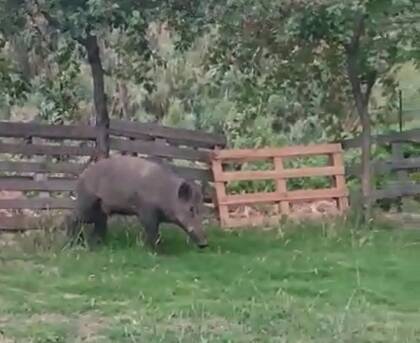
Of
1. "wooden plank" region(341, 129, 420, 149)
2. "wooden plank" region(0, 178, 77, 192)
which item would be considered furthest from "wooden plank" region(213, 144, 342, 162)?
"wooden plank" region(0, 178, 77, 192)

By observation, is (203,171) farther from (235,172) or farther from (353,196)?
(353,196)

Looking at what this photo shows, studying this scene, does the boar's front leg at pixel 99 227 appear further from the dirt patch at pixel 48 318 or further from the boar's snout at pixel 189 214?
the dirt patch at pixel 48 318

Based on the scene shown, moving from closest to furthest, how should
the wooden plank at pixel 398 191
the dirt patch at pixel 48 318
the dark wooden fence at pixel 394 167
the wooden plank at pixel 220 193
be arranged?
the dirt patch at pixel 48 318, the wooden plank at pixel 220 193, the wooden plank at pixel 398 191, the dark wooden fence at pixel 394 167

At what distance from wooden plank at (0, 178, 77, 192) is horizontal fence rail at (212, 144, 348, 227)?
1582mm

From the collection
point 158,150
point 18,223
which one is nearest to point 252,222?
point 158,150

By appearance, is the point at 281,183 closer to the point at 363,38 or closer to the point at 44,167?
the point at 363,38

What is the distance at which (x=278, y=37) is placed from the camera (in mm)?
11469

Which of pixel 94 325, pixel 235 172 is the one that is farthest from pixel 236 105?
pixel 94 325

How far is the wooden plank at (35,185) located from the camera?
38.8ft

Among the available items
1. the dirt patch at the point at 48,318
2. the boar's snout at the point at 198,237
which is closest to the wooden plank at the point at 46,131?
the boar's snout at the point at 198,237

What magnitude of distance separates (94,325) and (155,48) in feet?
20.2

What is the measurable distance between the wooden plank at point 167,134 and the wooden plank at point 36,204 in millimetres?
921

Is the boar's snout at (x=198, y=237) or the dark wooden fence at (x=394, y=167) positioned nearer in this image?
the boar's snout at (x=198, y=237)

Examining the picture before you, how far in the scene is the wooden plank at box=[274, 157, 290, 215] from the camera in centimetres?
1236
